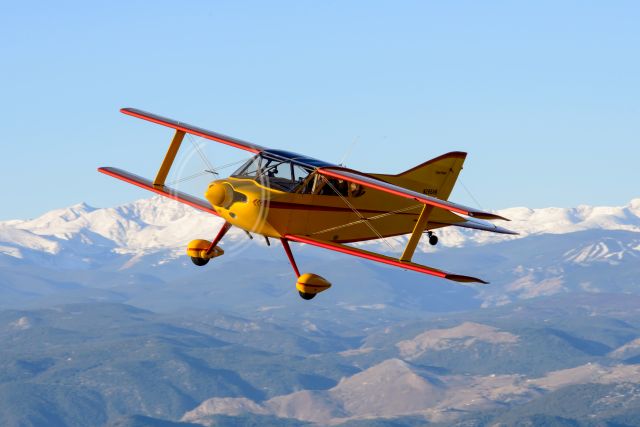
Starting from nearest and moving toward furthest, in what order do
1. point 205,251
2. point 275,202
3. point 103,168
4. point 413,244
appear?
point 413,244 → point 275,202 → point 205,251 → point 103,168

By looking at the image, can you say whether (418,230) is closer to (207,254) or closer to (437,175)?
(207,254)

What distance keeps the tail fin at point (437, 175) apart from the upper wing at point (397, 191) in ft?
18.9

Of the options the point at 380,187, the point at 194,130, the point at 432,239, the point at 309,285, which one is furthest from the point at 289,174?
the point at 432,239

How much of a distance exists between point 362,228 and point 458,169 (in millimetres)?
7872

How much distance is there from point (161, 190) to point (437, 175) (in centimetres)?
1257

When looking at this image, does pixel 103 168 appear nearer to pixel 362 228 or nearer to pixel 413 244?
pixel 362 228

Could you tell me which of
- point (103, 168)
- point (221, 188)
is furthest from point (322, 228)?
point (103, 168)

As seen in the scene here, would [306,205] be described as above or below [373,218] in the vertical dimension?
below

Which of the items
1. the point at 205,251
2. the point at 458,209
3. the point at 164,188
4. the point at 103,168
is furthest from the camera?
the point at 103,168

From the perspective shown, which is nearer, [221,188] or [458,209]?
[458,209]

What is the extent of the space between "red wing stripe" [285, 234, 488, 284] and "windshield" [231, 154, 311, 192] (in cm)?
198

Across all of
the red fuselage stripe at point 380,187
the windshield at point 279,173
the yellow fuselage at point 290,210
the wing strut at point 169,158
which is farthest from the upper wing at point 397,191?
the wing strut at point 169,158

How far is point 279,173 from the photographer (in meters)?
41.0

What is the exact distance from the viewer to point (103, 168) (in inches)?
2023
